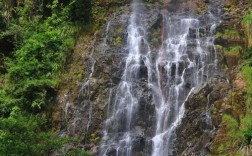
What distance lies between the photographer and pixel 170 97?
14891 millimetres

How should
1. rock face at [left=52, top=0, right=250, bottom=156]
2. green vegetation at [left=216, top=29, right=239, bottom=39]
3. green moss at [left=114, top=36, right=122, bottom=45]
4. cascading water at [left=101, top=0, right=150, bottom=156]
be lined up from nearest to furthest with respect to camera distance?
rock face at [left=52, top=0, right=250, bottom=156]
cascading water at [left=101, top=0, right=150, bottom=156]
green vegetation at [left=216, top=29, right=239, bottom=39]
green moss at [left=114, top=36, right=122, bottom=45]

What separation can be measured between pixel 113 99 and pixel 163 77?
2.23 metres

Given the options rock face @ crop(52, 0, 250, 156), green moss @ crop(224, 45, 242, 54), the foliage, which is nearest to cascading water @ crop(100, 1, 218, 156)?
rock face @ crop(52, 0, 250, 156)

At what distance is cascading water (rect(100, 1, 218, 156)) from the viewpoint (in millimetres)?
13828

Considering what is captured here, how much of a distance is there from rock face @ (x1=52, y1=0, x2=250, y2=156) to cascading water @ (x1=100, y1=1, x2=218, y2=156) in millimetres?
126

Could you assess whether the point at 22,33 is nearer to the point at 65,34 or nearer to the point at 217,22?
the point at 65,34

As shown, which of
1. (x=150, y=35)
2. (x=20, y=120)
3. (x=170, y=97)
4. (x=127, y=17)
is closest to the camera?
(x=20, y=120)

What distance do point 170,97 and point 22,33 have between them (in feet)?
24.7

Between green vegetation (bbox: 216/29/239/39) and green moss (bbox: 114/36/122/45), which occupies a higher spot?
green vegetation (bbox: 216/29/239/39)

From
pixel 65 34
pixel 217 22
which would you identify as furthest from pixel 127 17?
pixel 217 22

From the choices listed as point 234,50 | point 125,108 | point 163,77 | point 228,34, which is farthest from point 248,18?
point 125,108

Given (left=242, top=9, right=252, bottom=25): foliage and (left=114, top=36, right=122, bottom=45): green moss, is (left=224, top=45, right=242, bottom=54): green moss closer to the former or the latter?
(left=242, top=9, right=252, bottom=25): foliage

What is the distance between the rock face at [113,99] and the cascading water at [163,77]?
13 centimetres

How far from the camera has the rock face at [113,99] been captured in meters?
13.6
